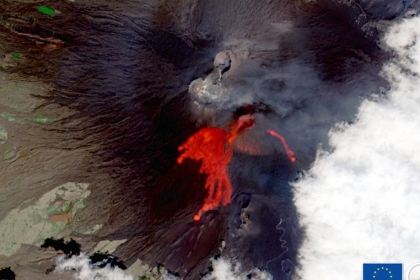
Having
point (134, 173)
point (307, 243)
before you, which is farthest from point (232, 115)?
point (307, 243)

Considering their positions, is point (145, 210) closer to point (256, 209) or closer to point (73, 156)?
point (73, 156)

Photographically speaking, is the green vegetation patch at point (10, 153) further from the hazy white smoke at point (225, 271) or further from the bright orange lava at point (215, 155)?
the hazy white smoke at point (225, 271)

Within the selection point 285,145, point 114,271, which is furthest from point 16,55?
point 285,145

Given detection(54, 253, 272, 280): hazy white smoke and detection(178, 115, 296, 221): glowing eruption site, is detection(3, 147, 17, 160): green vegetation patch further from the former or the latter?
detection(178, 115, 296, 221): glowing eruption site

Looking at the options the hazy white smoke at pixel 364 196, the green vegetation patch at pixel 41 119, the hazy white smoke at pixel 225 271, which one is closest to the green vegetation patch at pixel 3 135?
the green vegetation patch at pixel 41 119

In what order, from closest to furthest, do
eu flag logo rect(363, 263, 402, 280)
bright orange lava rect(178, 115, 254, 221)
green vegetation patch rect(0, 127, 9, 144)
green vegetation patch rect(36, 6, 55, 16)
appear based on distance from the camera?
green vegetation patch rect(0, 127, 9, 144), green vegetation patch rect(36, 6, 55, 16), bright orange lava rect(178, 115, 254, 221), eu flag logo rect(363, 263, 402, 280)

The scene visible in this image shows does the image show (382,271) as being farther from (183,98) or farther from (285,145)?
(183,98)

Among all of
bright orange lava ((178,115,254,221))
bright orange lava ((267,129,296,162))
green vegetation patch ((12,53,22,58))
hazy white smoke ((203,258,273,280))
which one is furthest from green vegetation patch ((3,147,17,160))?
bright orange lava ((267,129,296,162))

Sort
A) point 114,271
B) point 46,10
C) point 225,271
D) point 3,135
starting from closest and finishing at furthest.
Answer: point 3,135, point 46,10, point 114,271, point 225,271
